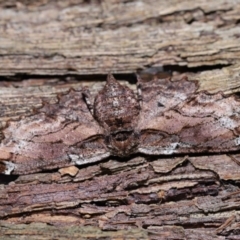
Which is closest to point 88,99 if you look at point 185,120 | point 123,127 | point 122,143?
point 123,127

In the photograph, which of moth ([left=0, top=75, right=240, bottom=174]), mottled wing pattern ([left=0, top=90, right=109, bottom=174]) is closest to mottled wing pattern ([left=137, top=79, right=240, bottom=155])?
moth ([left=0, top=75, right=240, bottom=174])

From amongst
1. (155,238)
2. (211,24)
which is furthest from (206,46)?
(155,238)

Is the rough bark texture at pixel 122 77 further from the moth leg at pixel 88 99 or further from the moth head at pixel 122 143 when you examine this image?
the moth leg at pixel 88 99

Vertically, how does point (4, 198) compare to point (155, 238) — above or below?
above

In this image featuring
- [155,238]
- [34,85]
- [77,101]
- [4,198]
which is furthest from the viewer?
[34,85]

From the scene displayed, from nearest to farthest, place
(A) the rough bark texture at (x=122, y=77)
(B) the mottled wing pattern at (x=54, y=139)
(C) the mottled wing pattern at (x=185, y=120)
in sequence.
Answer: (A) the rough bark texture at (x=122, y=77), (C) the mottled wing pattern at (x=185, y=120), (B) the mottled wing pattern at (x=54, y=139)

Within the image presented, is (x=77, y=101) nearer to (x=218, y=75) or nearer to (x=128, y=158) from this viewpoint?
(x=128, y=158)

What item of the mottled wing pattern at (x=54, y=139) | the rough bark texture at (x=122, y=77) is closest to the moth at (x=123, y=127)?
the mottled wing pattern at (x=54, y=139)

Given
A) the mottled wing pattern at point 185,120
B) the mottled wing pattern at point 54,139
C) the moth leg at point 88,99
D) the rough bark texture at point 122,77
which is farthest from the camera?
the moth leg at point 88,99
